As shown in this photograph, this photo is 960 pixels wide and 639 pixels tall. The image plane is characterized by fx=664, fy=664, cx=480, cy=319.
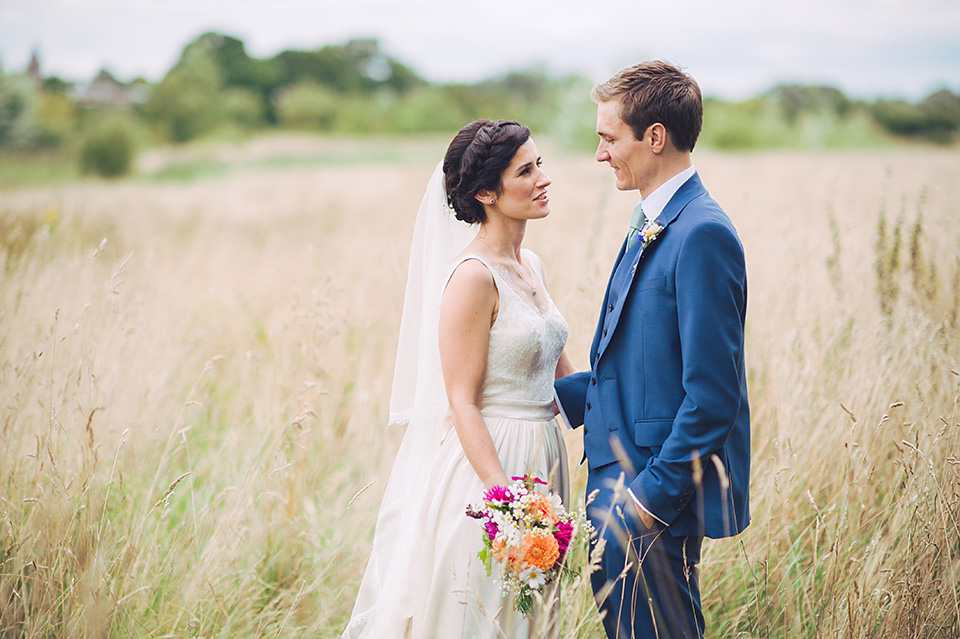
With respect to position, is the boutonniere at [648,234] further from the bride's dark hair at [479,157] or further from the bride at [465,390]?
the bride's dark hair at [479,157]

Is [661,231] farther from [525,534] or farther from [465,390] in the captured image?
[525,534]

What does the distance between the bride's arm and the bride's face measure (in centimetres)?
31

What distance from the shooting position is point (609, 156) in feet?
7.68

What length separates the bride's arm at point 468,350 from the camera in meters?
2.37

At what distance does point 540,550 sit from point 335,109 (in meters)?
57.9

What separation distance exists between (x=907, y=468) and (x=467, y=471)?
1679 mm

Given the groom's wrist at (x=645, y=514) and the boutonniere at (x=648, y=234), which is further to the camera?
the boutonniere at (x=648, y=234)

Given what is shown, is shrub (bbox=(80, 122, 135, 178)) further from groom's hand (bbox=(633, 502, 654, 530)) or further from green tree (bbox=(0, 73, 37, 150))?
groom's hand (bbox=(633, 502, 654, 530))

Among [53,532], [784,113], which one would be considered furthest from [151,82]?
[53,532]

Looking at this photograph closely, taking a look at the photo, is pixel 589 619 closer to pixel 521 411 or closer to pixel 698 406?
pixel 521 411

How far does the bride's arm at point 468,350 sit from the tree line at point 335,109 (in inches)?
1057

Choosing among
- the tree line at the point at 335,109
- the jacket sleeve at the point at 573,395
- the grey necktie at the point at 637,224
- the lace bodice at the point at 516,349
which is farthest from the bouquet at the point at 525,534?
the tree line at the point at 335,109

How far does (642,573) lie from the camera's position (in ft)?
7.15

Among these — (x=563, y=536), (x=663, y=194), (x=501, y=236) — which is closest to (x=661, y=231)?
(x=663, y=194)
